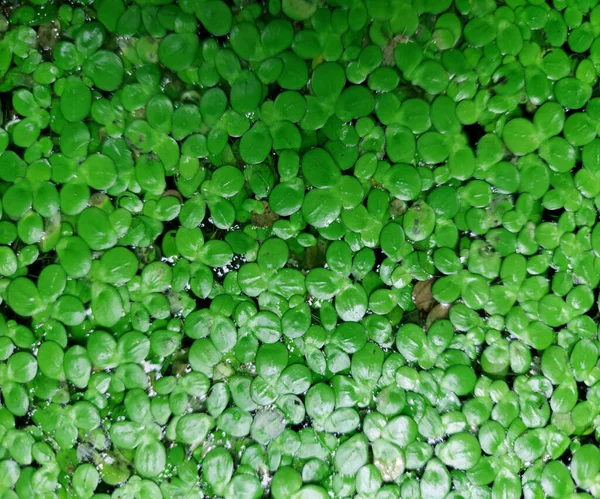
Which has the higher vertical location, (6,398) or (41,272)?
(41,272)

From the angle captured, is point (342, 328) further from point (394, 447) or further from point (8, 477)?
point (8, 477)

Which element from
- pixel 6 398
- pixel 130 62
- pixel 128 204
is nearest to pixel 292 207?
pixel 128 204

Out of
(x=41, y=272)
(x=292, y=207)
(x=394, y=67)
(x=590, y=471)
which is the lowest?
(x=41, y=272)

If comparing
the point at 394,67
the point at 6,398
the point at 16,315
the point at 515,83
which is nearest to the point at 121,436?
the point at 6,398

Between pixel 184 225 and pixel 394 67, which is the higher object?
pixel 394 67

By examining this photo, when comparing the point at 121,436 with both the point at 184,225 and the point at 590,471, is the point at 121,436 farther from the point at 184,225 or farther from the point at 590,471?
the point at 590,471

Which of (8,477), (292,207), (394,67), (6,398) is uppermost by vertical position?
(394,67)
